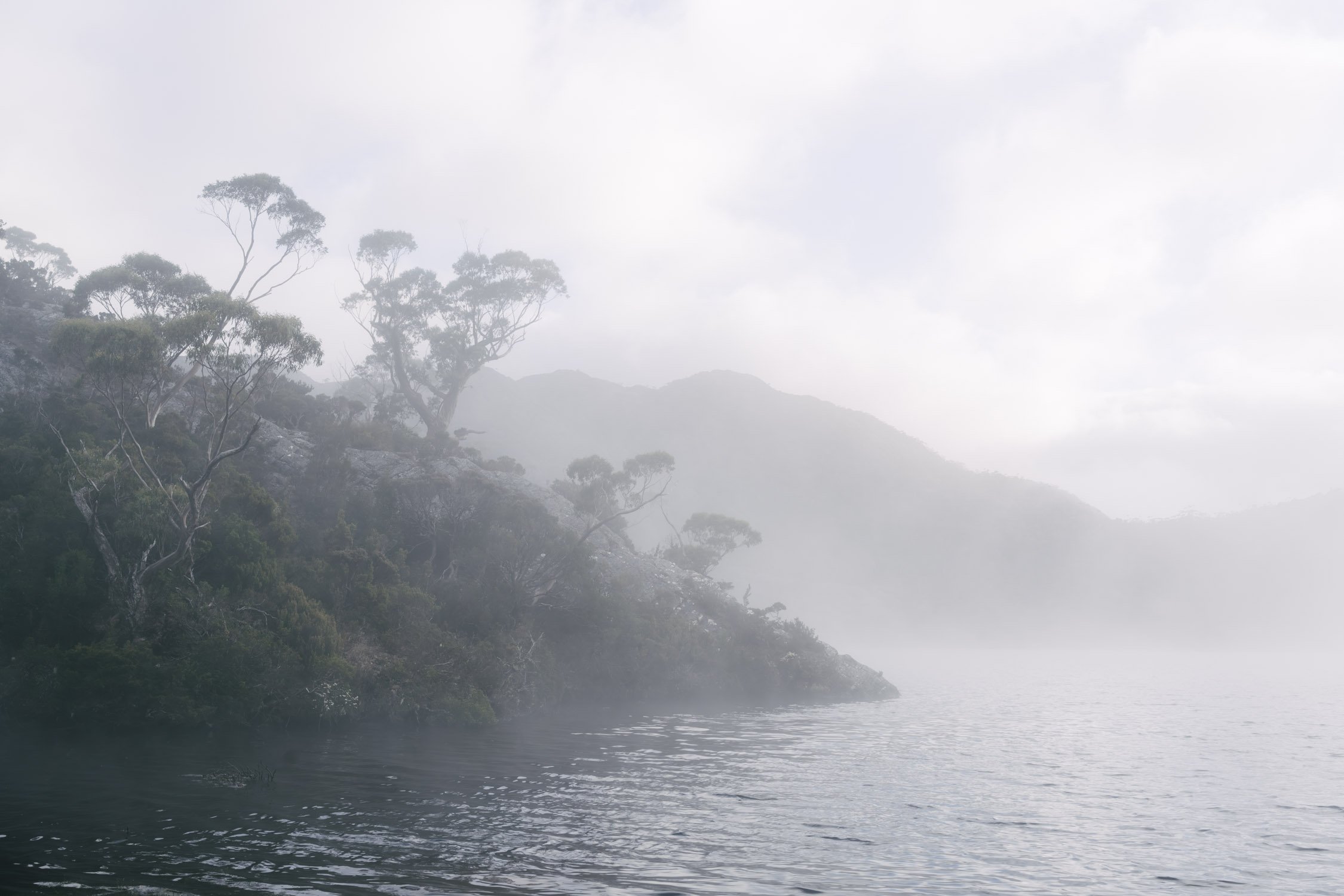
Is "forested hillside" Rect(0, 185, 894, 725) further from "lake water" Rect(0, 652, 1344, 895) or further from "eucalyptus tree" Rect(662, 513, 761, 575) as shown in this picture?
"eucalyptus tree" Rect(662, 513, 761, 575)

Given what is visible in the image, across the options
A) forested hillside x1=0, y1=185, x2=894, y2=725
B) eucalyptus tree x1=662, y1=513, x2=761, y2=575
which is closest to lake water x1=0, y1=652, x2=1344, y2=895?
forested hillside x1=0, y1=185, x2=894, y2=725

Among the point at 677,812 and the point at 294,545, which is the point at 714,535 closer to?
the point at 294,545

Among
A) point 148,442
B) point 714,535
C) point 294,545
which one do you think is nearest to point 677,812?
point 294,545

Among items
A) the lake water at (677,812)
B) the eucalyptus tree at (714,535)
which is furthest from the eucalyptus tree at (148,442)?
the eucalyptus tree at (714,535)

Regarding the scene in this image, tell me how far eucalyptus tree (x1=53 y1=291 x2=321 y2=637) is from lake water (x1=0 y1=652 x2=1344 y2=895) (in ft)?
29.1

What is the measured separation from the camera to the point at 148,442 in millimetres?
46031

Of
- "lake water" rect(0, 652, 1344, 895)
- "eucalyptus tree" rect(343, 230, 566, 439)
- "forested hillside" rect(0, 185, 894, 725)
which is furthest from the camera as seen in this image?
"eucalyptus tree" rect(343, 230, 566, 439)

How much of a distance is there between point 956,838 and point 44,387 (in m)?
54.2

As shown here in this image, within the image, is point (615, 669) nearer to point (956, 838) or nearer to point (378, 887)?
point (956, 838)

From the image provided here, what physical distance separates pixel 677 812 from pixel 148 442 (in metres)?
37.8

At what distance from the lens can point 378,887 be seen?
50.5 feet

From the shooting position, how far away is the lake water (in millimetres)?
16672

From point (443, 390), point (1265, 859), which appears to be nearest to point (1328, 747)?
point (1265, 859)

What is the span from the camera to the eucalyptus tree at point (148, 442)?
3638cm
